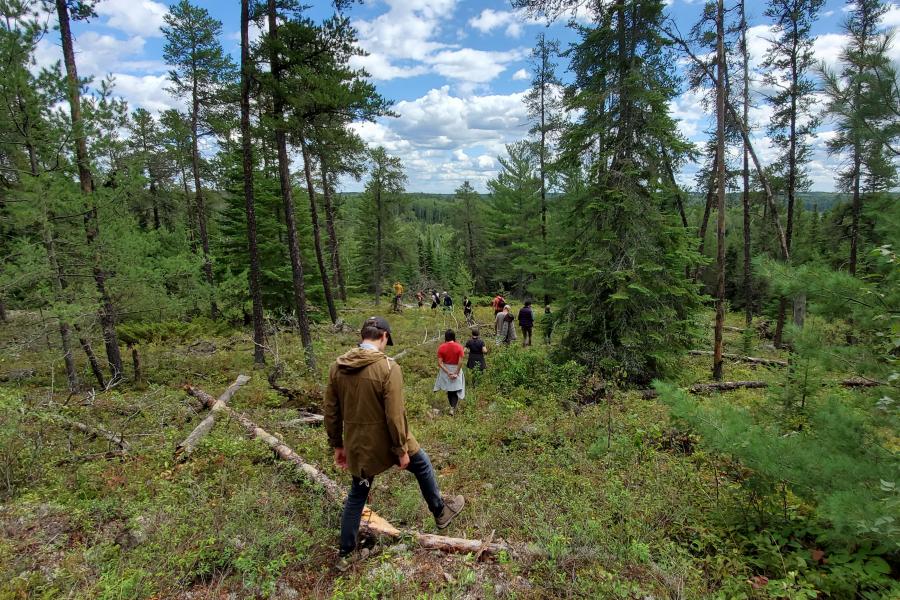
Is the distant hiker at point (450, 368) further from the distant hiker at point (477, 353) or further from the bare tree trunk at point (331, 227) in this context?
the bare tree trunk at point (331, 227)

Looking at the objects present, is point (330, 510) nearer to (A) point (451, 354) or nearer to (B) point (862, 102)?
(A) point (451, 354)

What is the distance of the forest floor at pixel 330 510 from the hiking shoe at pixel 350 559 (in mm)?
78

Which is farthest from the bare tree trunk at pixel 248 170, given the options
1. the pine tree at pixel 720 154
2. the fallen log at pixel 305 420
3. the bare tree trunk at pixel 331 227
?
the pine tree at pixel 720 154

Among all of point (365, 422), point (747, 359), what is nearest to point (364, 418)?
point (365, 422)

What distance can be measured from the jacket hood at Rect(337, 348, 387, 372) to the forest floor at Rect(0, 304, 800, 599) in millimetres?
1616

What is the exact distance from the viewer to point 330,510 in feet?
14.4

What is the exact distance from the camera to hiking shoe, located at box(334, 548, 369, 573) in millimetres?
3586

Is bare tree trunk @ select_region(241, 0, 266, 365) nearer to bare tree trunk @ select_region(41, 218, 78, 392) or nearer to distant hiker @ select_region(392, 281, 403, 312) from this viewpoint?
bare tree trunk @ select_region(41, 218, 78, 392)

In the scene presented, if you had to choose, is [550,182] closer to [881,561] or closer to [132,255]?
[132,255]

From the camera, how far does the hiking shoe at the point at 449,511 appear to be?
4.10m

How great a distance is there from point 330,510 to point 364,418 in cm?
154

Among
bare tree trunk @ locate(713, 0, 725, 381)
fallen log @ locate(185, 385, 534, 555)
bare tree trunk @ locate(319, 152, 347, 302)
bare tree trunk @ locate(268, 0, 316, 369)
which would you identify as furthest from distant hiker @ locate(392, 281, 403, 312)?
fallen log @ locate(185, 385, 534, 555)

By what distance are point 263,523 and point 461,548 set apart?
1.93 metres

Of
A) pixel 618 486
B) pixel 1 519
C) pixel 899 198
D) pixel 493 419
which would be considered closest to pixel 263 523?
pixel 1 519
